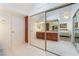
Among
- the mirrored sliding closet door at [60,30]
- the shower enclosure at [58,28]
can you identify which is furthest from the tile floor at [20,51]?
the mirrored sliding closet door at [60,30]

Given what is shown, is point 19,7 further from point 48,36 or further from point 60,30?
point 48,36

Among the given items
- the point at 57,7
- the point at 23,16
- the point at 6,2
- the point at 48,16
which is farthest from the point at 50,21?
the point at 6,2

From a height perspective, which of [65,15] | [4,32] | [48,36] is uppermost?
[65,15]

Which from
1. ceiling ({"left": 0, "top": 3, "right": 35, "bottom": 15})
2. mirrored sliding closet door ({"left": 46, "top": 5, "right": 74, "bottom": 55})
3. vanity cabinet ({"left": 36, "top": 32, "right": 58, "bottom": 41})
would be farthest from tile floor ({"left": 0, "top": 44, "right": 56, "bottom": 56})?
ceiling ({"left": 0, "top": 3, "right": 35, "bottom": 15})

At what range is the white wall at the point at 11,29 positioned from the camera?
9.14 feet

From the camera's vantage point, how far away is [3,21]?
2.78 meters

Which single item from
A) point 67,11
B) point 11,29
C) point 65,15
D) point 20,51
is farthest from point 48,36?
point 11,29

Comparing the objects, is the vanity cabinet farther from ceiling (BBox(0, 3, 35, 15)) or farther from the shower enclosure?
ceiling (BBox(0, 3, 35, 15))

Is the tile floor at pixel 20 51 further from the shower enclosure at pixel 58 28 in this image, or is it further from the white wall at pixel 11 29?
the shower enclosure at pixel 58 28

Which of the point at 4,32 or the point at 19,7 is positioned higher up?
the point at 19,7

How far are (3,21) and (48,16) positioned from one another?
1560 millimetres

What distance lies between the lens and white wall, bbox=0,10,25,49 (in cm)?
279

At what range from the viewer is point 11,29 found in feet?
9.37

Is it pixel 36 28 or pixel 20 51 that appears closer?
pixel 20 51
